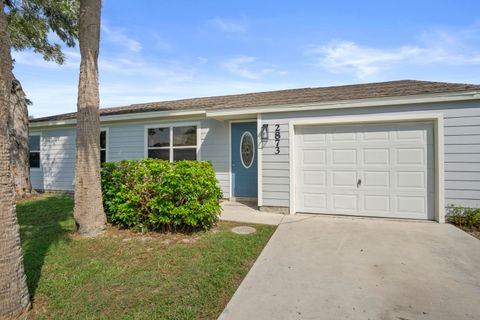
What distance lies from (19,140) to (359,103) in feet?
36.3

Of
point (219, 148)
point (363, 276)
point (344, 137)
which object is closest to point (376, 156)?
point (344, 137)

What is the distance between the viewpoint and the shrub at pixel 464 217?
5.12m

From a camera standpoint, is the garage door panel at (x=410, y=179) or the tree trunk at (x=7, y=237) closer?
the tree trunk at (x=7, y=237)

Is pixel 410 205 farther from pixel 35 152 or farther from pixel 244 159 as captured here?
pixel 35 152

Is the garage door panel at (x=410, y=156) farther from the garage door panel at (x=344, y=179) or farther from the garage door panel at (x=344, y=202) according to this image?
the garage door panel at (x=344, y=202)

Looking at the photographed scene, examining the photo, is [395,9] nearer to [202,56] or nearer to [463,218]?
[463,218]

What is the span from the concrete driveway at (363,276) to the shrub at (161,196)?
1.55 metres

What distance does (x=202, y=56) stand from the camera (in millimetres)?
10711

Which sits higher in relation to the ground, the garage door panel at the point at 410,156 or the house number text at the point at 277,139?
the house number text at the point at 277,139

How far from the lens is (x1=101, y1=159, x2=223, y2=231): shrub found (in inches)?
184

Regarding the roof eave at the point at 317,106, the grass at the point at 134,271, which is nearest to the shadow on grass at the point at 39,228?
the grass at the point at 134,271

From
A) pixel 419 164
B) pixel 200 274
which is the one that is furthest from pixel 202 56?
pixel 200 274

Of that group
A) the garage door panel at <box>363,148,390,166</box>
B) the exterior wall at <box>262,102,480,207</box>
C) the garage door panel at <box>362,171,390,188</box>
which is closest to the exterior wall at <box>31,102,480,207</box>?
the exterior wall at <box>262,102,480,207</box>

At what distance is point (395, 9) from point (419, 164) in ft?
14.2
